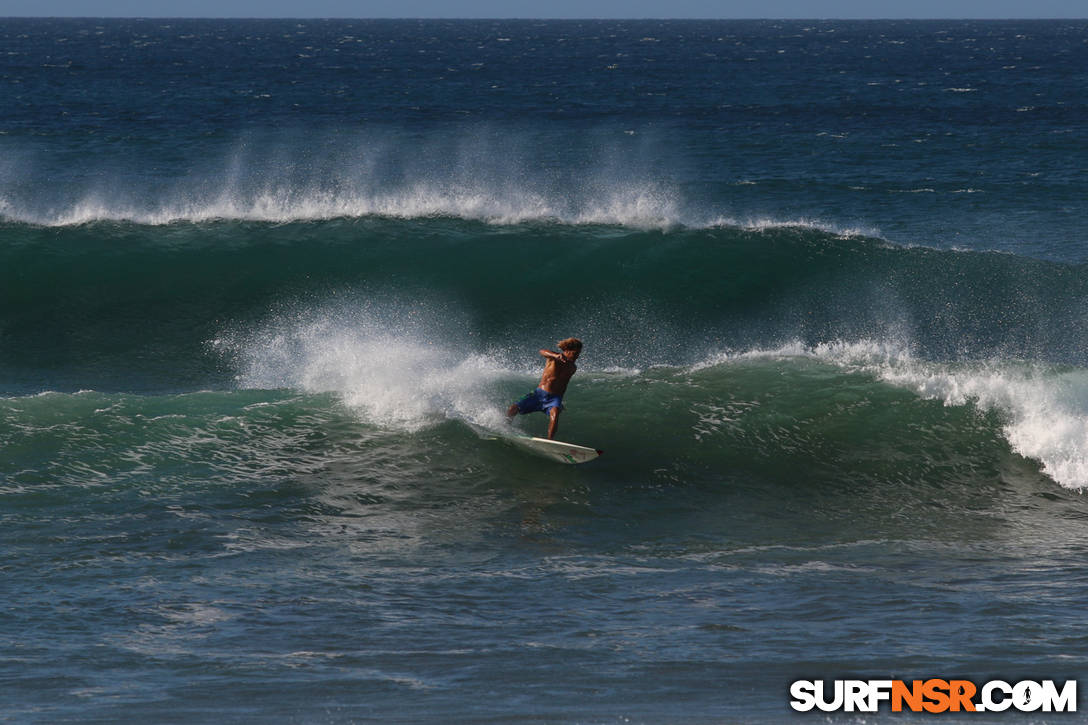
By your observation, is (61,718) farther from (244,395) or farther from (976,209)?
(976,209)

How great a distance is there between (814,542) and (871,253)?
1101 centimetres

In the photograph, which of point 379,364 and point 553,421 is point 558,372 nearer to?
point 553,421

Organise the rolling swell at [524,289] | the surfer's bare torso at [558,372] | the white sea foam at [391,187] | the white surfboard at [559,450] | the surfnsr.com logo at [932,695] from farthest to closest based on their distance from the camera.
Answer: the white sea foam at [391,187], the rolling swell at [524,289], the surfer's bare torso at [558,372], the white surfboard at [559,450], the surfnsr.com logo at [932,695]

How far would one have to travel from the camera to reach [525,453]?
12.3 m

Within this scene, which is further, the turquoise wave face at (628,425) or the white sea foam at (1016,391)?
the white sea foam at (1016,391)

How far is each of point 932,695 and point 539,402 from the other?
5888 mm

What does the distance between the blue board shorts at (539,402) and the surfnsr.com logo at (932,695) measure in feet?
17.4

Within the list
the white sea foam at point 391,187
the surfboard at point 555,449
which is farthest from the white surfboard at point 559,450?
the white sea foam at point 391,187

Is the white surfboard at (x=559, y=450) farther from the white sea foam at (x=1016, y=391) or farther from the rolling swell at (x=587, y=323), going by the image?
the white sea foam at (x=1016, y=391)

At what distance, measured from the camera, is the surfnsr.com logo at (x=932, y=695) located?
22.8ft

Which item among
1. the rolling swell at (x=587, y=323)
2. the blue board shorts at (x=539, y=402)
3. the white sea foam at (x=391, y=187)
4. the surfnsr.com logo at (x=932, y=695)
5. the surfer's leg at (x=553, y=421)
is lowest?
the surfnsr.com logo at (x=932, y=695)

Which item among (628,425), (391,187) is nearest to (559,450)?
(628,425)

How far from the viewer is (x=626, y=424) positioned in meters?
13.3

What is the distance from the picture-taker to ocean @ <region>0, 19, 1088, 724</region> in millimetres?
7637
